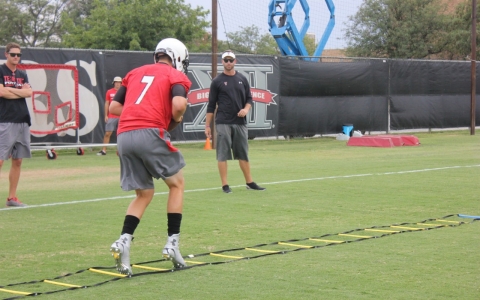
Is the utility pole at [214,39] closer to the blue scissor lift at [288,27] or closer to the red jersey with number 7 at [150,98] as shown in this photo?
the blue scissor lift at [288,27]

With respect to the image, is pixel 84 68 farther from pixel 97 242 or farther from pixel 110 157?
pixel 97 242

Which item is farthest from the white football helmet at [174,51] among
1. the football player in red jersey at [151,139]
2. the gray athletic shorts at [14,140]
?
the gray athletic shorts at [14,140]

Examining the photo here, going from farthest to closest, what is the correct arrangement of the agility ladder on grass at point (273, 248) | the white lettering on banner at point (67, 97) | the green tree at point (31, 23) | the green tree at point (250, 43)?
the green tree at point (31, 23), the green tree at point (250, 43), the white lettering on banner at point (67, 97), the agility ladder on grass at point (273, 248)

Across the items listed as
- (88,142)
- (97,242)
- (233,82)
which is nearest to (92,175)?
(233,82)

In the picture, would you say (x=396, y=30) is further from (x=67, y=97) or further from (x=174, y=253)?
(x=174, y=253)

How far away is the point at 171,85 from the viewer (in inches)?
253

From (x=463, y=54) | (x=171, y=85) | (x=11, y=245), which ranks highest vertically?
(x=463, y=54)

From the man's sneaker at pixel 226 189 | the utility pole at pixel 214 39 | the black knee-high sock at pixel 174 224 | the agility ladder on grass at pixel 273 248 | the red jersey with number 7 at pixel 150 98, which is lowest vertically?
the agility ladder on grass at pixel 273 248

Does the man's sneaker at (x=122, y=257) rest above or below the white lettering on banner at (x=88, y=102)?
below

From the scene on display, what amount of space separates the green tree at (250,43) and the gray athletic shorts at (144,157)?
37.9m

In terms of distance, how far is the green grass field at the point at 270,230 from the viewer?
5.71 metres

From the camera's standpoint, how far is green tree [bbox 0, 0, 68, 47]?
54281 millimetres

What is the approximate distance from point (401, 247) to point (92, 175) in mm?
8796

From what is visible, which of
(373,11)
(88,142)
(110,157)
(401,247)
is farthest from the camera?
(373,11)
